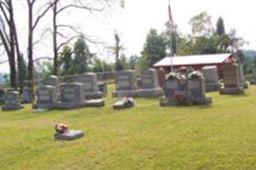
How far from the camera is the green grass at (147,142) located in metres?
→ 10.2

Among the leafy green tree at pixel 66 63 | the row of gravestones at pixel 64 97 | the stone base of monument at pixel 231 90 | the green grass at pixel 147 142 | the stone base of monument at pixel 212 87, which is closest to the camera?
the green grass at pixel 147 142

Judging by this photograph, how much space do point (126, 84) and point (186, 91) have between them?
26.2ft

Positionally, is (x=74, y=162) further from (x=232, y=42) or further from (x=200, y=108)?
(x=232, y=42)

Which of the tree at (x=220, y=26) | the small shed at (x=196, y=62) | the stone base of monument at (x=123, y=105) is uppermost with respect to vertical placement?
the tree at (x=220, y=26)

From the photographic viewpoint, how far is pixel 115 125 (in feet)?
49.6

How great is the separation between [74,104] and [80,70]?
3553 centimetres

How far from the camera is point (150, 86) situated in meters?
25.6

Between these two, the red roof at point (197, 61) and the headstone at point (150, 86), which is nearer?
the headstone at point (150, 86)

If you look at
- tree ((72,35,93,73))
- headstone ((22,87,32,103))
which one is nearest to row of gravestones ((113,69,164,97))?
headstone ((22,87,32,103))

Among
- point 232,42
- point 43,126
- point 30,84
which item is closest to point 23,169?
point 43,126

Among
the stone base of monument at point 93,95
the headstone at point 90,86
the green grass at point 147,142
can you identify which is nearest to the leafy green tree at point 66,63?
the headstone at point 90,86

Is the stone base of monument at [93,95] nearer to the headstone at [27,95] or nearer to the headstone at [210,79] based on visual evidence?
the headstone at [27,95]

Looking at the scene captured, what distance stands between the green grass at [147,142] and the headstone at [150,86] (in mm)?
7564

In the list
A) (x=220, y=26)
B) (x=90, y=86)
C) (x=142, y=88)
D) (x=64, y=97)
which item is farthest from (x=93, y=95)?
(x=220, y=26)
